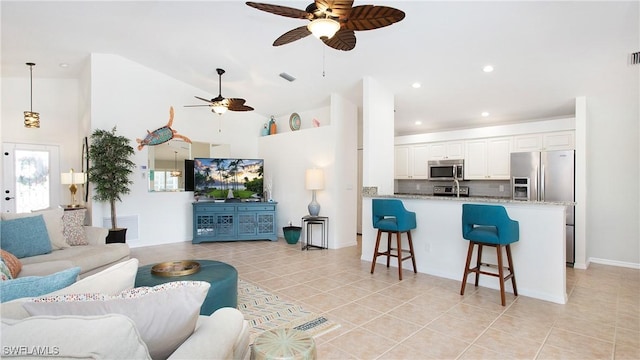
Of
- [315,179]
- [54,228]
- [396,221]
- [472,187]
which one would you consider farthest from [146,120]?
[472,187]

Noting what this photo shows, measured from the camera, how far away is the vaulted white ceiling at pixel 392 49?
3.29 m

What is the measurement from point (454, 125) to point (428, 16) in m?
3.74

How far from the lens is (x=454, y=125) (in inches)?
262

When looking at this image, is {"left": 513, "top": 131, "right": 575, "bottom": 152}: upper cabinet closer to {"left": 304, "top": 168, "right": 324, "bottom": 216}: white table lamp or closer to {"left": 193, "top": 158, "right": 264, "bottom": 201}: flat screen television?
{"left": 304, "top": 168, "right": 324, "bottom": 216}: white table lamp

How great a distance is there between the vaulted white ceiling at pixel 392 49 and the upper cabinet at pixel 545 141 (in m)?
0.35

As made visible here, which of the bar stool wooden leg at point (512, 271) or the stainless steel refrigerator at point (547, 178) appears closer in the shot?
the bar stool wooden leg at point (512, 271)

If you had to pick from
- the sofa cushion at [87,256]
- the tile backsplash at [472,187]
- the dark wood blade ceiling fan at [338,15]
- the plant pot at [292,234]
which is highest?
the dark wood blade ceiling fan at [338,15]

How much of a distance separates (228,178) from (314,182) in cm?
202

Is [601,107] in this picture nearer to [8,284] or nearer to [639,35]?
[639,35]

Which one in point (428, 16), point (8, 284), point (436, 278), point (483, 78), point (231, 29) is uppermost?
point (231, 29)

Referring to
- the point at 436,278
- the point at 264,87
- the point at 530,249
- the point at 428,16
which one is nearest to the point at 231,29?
the point at 264,87

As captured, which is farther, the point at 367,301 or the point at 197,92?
the point at 197,92

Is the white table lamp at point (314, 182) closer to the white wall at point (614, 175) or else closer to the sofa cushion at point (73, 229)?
the sofa cushion at point (73, 229)

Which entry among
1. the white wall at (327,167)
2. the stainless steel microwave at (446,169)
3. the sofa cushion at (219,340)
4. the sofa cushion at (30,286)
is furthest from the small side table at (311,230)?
the sofa cushion at (30,286)
